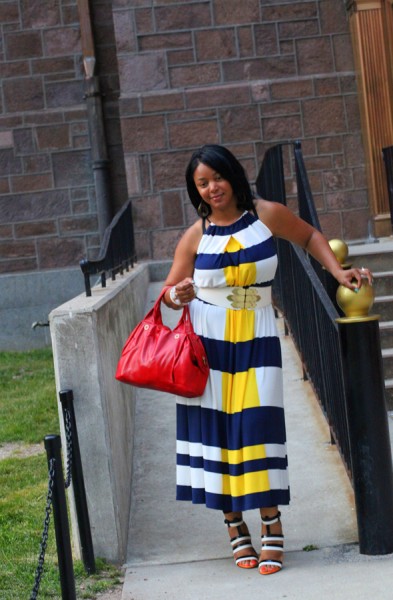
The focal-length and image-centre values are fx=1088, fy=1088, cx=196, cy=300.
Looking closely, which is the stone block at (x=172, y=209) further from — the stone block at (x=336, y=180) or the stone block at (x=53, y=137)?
the stone block at (x=53, y=137)

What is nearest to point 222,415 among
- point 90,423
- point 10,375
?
point 90,423

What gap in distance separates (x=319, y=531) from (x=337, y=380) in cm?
67

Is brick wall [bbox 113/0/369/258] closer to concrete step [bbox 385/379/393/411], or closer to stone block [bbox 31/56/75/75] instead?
stone block [bbox 31/56/75/75]

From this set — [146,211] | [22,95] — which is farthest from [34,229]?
[146,211]

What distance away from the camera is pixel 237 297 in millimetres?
4203

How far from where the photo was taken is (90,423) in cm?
456

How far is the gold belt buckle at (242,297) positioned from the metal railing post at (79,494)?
780 mm

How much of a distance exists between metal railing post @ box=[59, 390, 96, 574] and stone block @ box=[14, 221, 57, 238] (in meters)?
7.49

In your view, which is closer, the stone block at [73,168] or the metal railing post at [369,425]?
the metal railing post at [369,425]

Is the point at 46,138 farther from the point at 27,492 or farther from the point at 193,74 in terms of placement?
the point at 27,492

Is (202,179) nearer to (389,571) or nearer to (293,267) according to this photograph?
(389,571)

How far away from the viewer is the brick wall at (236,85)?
10555 mm

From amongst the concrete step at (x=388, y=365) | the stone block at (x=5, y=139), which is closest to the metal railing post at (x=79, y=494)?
the concrete step at (x=388, y=365)

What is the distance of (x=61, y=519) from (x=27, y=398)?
5028 millimetres
